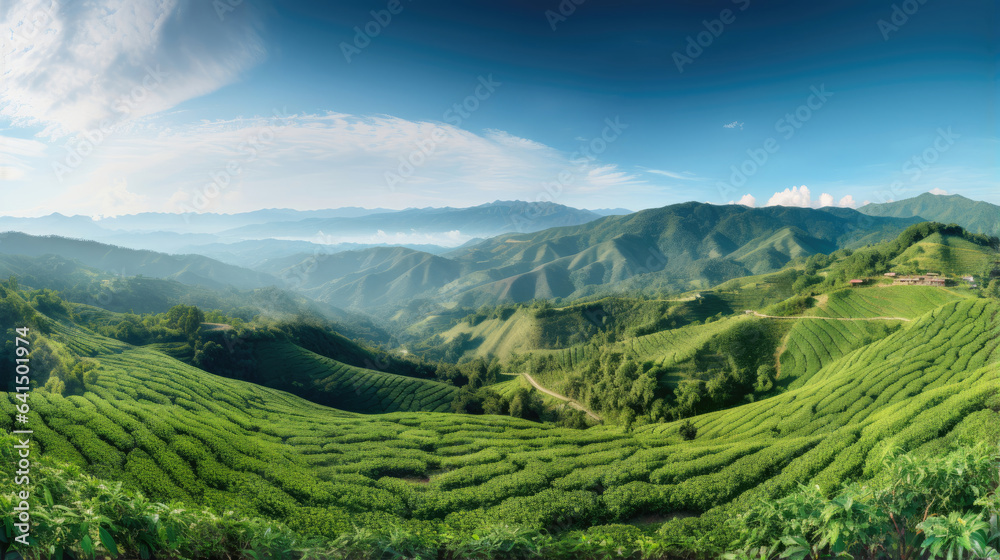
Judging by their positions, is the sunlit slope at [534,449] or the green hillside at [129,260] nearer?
the sunlit slope at [534,449]

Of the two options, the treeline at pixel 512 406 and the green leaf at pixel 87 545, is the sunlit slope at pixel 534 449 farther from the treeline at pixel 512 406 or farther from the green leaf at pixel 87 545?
the treeline at pixel 512 406

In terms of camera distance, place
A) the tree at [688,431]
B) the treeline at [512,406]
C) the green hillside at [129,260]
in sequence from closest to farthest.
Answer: the tree at [688,431] → the treeline at [512,406] → the green hillside at [129,260]

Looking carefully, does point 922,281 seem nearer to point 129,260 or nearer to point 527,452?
point 527,452

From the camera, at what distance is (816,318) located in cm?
2112

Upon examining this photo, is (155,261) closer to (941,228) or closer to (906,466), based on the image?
(906,466)

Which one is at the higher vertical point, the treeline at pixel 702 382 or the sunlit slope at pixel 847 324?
the sunlit slope at pixel 847 324

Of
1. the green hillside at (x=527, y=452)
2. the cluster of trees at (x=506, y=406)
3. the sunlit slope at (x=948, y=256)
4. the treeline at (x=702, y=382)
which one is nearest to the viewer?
the green hillside at (x=527, y=452)

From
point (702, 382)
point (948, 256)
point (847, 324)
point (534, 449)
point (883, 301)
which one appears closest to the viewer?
point (534, 449)

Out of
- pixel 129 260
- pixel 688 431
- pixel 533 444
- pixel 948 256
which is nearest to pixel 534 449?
pixel 533 444

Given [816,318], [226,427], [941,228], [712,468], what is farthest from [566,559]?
[941,228]

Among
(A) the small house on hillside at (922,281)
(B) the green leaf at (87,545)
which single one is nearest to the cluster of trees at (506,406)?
(A) the small house on hillside at (922,281)

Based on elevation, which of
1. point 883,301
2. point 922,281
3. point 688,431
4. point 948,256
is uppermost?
point 948,256

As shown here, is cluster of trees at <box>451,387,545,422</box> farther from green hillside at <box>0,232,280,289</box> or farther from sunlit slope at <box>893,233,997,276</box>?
green hillside at <box>0,232,280,289</box>

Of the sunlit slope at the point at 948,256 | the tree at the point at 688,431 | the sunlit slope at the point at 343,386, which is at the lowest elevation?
the sunlit slope at the point at 343,386
